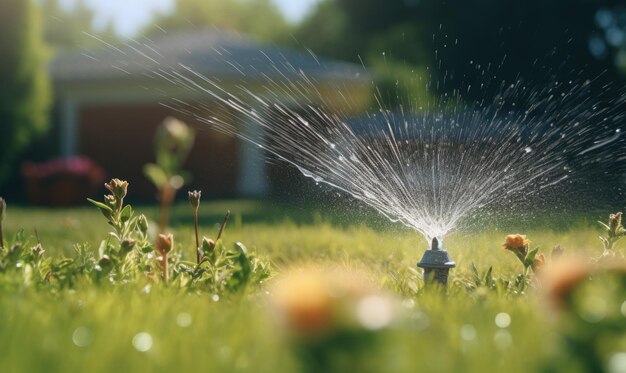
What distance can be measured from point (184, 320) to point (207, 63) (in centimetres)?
1464

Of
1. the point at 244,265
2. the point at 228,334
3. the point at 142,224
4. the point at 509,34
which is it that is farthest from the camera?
the point at 509,34

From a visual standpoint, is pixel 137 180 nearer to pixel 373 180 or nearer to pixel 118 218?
pixel 373 180

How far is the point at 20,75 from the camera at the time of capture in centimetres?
1440

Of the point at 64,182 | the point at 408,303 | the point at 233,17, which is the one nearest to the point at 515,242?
the point at 408,303

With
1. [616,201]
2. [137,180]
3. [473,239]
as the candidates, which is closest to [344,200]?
[473,239]

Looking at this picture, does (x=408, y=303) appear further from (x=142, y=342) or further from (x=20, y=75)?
(x=20, y=75)

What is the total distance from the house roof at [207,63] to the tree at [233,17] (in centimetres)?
2455

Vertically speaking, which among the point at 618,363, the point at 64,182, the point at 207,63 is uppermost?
the point at 618,363

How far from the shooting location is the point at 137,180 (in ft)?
54.2

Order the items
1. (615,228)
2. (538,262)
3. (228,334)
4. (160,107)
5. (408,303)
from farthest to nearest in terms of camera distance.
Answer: (160,107)
(615,228)
(538,262)
(408,303)
(228,334)

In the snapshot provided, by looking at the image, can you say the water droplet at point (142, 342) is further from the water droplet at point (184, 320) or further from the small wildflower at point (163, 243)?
the small wildflower at point (163, 243)

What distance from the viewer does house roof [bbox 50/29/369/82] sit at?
16.2 metres

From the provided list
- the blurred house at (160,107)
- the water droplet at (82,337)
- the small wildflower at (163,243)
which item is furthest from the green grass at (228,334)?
the blurred house at (160,107)

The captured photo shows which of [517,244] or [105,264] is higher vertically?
[517,244]
